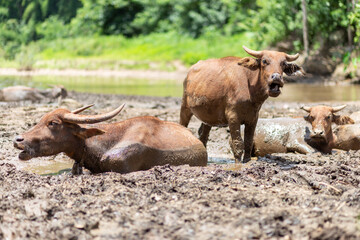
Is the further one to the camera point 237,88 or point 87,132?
point 237,88

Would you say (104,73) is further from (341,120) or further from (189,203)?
(189,203)

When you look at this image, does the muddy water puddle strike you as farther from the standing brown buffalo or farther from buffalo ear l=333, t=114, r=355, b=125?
buffalo ear l=333, t=114, r=355, b=125

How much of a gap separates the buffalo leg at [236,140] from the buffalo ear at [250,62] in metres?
0.89

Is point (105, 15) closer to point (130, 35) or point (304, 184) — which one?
point (130, 35)

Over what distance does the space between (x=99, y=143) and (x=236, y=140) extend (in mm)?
2381

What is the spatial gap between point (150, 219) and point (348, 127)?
570cm

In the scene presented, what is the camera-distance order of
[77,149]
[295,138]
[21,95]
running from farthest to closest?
[21,95] → [295,138] → [77,149]

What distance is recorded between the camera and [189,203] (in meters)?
5.31

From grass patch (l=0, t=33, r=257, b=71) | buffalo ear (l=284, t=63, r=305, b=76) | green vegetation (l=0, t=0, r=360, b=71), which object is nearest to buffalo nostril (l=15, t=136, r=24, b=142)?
buffalo ear (l=284, t=63, r=305, b=76)

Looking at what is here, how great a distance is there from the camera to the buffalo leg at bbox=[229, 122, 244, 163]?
8117 mm

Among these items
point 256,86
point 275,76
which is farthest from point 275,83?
point 256,86

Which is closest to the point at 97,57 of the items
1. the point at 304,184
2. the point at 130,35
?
the point at 130,35

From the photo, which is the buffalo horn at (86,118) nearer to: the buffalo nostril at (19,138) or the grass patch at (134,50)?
the buffalo nostril at (19,138)

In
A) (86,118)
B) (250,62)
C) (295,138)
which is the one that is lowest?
(295,138)
